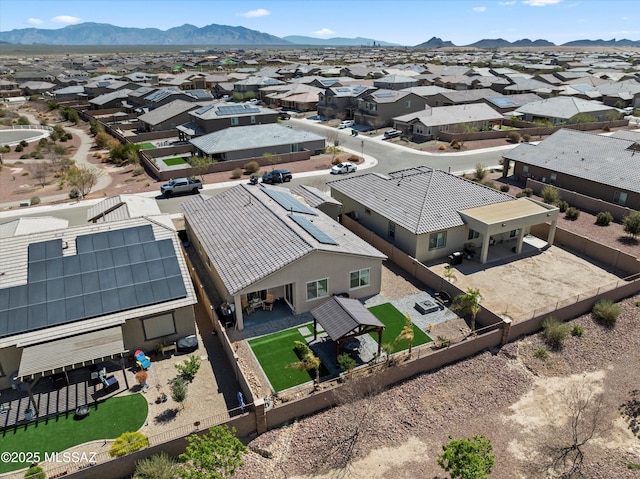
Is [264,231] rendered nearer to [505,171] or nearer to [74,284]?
[74,284]

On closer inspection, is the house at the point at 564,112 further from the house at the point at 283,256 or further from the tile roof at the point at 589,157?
the house at the point at 283,256

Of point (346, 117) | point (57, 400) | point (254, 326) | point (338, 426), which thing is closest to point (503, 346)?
point (338, 426)

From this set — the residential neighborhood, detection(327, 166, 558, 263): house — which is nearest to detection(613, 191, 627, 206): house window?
the residential neighborhood

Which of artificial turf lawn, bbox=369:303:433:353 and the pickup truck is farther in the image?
the pickup truck

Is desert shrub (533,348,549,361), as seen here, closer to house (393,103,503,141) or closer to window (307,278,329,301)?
window (307,278,329,301)

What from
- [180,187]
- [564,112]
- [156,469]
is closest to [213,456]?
[156,469]

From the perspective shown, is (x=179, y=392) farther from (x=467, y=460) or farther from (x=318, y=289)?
(x=467, y=460)

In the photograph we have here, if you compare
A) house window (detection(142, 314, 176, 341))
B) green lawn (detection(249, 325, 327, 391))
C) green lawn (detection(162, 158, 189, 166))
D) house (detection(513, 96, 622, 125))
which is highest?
house (detection(513, 96, 622, 125))
